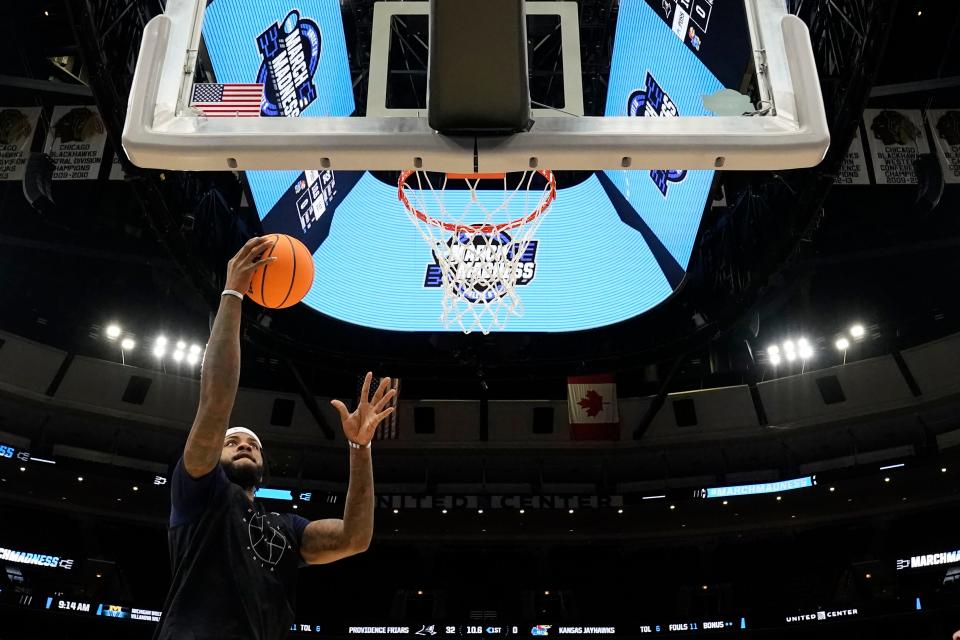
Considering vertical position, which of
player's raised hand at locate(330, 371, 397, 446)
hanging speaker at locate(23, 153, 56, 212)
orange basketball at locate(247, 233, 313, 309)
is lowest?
player's raised hand at locate(330, 371, 397, 446)

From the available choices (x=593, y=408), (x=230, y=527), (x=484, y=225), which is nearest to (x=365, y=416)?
(x=230, y=527)

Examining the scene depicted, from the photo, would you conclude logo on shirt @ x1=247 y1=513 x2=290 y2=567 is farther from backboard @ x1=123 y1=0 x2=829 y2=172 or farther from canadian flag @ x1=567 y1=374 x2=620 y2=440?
canadian flag @ x1=567 y1=374 x2=620 y2=440

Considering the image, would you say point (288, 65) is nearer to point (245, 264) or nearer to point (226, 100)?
point (226, 100)

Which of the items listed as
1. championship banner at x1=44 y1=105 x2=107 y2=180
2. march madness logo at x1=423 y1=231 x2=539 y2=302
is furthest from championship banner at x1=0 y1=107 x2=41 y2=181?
march madness logo at x1=423 y1=231 x2=539 y2=302

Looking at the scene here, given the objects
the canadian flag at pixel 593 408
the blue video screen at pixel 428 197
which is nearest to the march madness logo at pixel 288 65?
the blue video screen at pixel 428 197

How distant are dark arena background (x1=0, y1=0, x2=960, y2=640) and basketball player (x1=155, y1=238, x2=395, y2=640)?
31.7 feet

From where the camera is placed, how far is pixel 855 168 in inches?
405

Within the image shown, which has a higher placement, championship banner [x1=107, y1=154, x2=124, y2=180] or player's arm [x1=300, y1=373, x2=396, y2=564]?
championship banner [x1=107, y1=154, x2=124, y2=180]

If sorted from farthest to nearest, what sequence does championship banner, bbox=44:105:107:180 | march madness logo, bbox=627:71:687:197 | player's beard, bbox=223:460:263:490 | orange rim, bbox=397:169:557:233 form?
championship banner, bbox=44:105:107:180, march madness logo, bbox=627:71:687:197, orange rim, bbox=397:169:557:233, player's beard, bbox=223:460:263:490

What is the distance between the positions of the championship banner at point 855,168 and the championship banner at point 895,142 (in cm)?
12

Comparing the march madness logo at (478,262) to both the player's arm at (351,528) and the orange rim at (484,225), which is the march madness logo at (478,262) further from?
the player's arm at (351,528)

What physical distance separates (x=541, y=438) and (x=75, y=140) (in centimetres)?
1183

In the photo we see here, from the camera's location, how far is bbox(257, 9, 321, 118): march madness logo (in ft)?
27.5

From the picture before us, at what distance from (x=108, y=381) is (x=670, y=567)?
13044 mm
